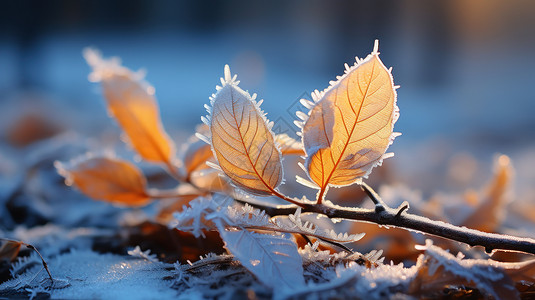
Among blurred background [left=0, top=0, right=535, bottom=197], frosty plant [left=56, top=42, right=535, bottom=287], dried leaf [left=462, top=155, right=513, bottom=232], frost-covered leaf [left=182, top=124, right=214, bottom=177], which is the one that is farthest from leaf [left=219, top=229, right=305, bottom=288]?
blurred background [left=0, top=0, right=535, bottom=197]

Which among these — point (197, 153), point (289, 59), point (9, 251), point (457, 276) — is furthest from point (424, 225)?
point (289, 59)

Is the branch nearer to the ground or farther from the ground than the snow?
farther from the ground

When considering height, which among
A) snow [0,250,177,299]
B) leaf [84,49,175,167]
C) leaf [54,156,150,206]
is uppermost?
leaf [84,49,175,167]

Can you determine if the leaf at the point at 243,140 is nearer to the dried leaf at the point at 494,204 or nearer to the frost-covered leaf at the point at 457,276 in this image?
the frost-covered leaf at the point at 457,276

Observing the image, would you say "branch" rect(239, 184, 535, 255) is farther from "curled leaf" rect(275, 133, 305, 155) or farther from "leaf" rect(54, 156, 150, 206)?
"leaf" rect(54, 156, 150, 206)

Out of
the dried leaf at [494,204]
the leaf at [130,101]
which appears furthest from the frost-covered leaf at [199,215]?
the dried leaf at [494,204]

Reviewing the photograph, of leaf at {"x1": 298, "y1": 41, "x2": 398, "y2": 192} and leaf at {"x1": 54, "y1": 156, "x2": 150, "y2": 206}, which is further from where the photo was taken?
leaf at {"x1": 54, "y1": 156, "x2": 150, "y2": 206}

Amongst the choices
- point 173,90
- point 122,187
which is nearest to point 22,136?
point 122,187
